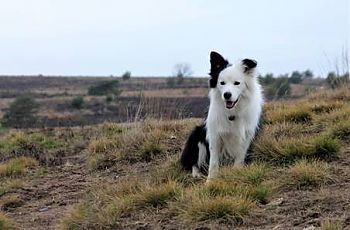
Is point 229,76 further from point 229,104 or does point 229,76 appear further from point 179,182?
point 179,182

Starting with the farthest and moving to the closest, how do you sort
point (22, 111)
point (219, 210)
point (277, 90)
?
1. point (22, 111)
2. point (277, 90)
3. point (219, 210)

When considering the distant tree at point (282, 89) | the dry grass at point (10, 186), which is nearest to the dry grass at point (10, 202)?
the dry grass at point (10, 186)

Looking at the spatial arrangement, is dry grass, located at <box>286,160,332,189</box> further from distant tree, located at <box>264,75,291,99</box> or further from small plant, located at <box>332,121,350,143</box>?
distant tree, located at <box>264,75,291,99</box>

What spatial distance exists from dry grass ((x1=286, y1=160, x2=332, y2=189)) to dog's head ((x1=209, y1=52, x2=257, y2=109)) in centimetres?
100

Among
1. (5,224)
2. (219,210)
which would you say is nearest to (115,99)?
(5,224)

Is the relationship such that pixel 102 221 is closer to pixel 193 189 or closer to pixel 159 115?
pixel 193 189

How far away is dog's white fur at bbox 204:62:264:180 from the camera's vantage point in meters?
6.15

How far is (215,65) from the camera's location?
6.27 meters

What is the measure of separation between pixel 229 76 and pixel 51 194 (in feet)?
9.34

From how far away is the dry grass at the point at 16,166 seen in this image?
8562 mm

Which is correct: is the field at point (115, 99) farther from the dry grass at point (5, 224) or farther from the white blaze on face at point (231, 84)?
the dry grass at point (5, 224)

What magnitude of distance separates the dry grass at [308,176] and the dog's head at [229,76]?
3.27 ft

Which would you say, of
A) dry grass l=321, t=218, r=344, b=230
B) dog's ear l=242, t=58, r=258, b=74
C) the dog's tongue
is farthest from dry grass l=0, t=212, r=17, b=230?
dry grass l=321, t=218, r=344, b=230

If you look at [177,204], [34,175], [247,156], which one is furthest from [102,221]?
[34,175]
